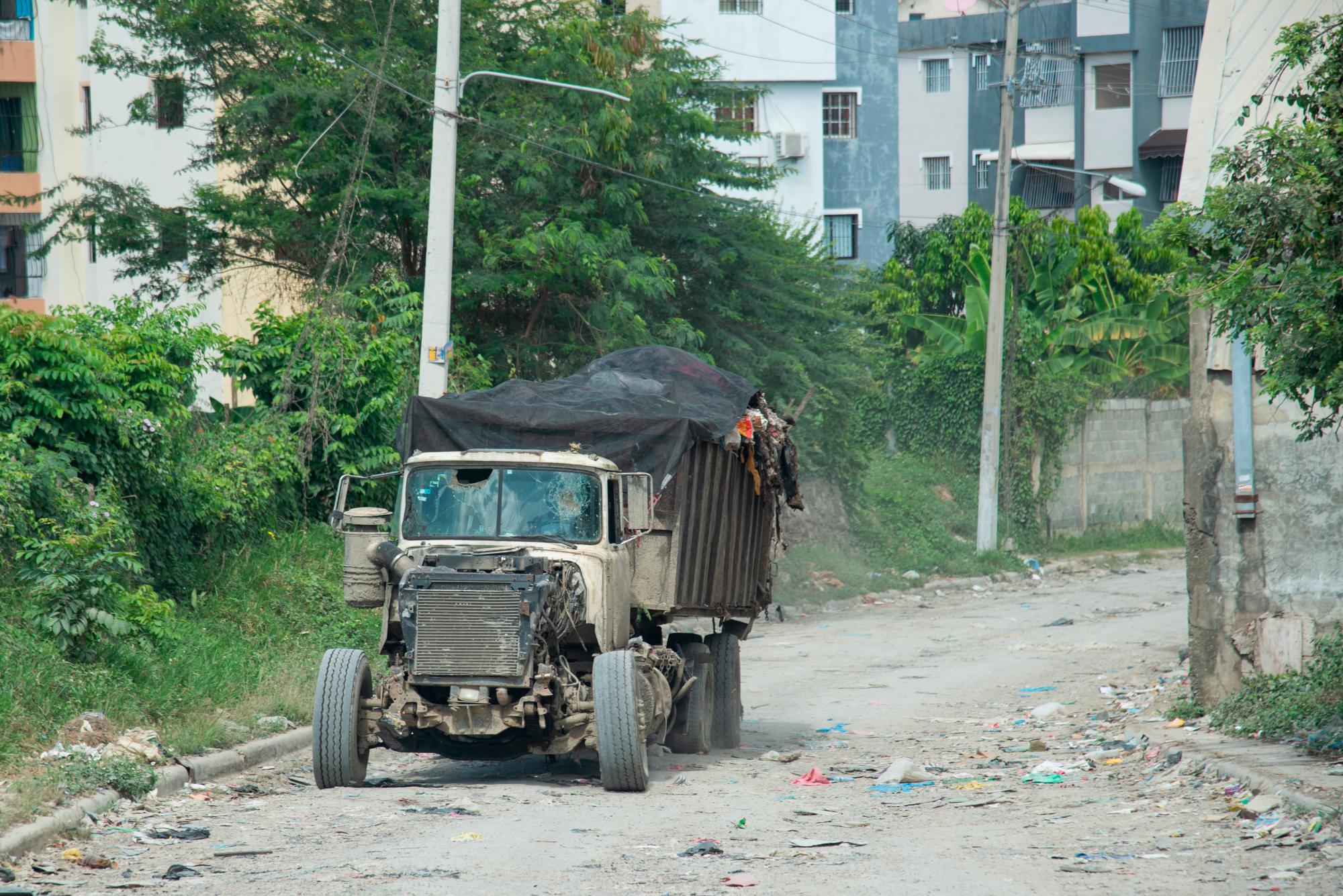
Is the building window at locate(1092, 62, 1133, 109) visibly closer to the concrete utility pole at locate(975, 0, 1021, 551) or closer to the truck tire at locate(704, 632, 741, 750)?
the concrete utility pole at locate(975, 0, 1021, 551)

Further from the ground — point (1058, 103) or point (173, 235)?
point (1058, 103)

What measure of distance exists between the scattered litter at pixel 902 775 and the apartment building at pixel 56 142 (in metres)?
25.2

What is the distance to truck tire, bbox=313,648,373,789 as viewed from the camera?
9.34 meters

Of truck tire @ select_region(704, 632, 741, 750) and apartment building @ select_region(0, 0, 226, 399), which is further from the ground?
apartment building @ select_region(0, 0, 226, 399)

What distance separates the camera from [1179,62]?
4116cm

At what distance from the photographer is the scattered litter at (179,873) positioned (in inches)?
273

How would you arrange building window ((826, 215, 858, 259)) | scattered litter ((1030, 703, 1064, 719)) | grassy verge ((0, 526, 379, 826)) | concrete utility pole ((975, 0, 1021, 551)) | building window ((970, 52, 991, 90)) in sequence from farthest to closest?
building window ((970, 52, 991, 90)), building window ((826, 215, 858, 259)), concrete utility pole ((975, 0, 1021, 551)), scattered litter ((1030, 703, 1064, 719)), grassy verge ((0, 526, 379, 826))

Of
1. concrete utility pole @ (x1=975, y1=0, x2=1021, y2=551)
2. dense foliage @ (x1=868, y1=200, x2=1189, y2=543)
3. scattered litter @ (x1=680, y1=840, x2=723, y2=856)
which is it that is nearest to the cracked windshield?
scattered litter @ (x1=680, y1=840, x2=723, y2=856)

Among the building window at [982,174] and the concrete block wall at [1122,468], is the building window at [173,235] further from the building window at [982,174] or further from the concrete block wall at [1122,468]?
the building window at [982,174]

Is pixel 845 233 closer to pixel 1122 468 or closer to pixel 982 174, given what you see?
pixel 982 174

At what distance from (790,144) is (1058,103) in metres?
9.53

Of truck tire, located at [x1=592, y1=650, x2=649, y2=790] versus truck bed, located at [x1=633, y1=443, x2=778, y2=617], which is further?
truck bed, located at [x1=633, y1=443, x2=778, y2=617]

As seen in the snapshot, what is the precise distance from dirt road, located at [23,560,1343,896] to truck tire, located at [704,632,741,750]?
23 cm

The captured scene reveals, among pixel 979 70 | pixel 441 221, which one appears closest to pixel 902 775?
pixel 441 221
